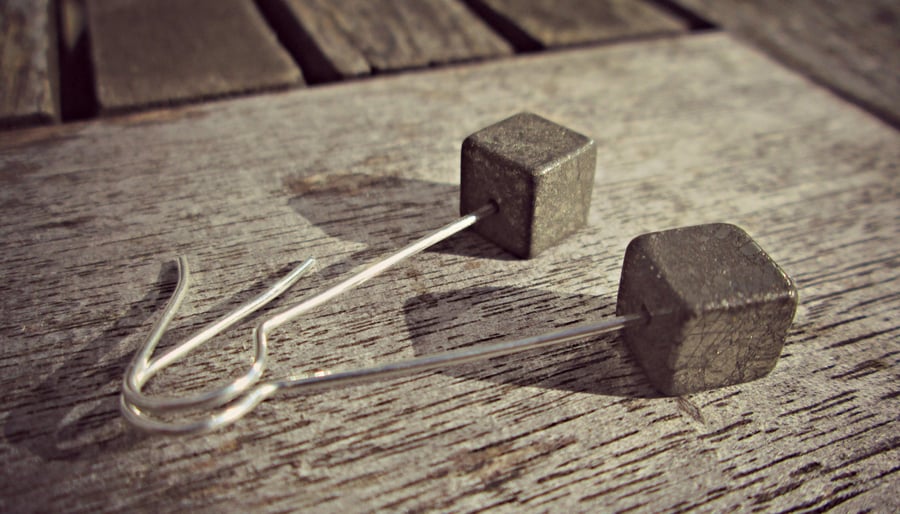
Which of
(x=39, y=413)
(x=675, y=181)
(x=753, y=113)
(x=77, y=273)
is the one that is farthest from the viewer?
(x=753, y=113)

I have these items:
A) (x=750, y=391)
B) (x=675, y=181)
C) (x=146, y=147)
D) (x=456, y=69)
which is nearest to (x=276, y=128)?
(x=146, y=147)

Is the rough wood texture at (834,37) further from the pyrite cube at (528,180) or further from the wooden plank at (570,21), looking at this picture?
the pyrite cube at (528,180)

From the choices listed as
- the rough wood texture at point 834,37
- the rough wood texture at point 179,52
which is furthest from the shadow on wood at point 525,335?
the rough wood texture at point 834,37

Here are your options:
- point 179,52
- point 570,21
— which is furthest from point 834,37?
point 179,52

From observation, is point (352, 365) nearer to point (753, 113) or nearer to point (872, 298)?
point (872, 298)

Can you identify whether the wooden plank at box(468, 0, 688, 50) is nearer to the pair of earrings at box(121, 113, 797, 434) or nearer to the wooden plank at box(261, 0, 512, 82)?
the wooden plank at box(261, 0, 512, 82)

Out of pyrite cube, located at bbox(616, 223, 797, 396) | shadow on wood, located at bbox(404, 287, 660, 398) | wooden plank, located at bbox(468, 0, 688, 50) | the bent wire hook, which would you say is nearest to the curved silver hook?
the bent wire hook

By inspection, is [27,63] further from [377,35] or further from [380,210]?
[380,210]
